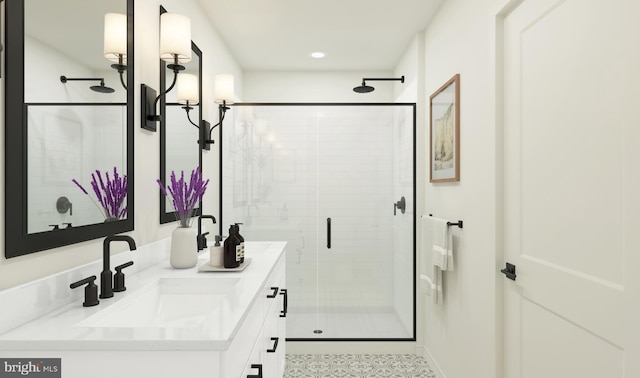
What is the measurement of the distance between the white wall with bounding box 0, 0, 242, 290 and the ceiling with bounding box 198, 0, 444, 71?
234 millimetres

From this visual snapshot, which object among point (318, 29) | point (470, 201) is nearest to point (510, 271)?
point (470, 201)

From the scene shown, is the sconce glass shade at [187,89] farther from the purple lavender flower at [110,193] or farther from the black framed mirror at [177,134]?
the purple lavender flower at [110,193]

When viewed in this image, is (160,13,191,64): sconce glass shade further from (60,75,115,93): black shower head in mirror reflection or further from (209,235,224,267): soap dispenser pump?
(209,235,224,267): soap dispenser pump

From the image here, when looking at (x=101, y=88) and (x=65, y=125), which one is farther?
(x=101, y=88)

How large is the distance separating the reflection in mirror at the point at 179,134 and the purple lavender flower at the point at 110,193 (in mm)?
462

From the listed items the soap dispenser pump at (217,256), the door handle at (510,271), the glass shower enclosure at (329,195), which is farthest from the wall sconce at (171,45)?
the door handle at (510,271)

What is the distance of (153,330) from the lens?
99 centimetres

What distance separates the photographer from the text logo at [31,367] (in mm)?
918

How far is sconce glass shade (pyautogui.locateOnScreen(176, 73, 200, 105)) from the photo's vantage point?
226cm

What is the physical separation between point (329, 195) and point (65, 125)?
2.27m

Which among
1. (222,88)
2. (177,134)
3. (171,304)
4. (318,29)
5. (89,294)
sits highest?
(318,29)

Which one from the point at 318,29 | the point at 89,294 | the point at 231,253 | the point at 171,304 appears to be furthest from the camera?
the point at 318,29

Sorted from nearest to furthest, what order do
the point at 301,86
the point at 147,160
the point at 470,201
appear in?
the point at 147,160, the point at 470,201, the point at 301,86

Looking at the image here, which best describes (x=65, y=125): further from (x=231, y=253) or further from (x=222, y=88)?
(x=222, y=88)
